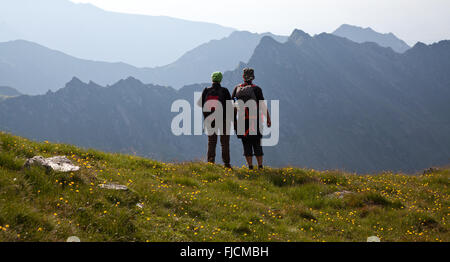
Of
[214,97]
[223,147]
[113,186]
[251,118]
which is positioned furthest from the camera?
[223,147]

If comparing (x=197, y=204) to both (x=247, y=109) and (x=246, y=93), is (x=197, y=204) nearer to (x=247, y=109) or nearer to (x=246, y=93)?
(x=247, y=109)

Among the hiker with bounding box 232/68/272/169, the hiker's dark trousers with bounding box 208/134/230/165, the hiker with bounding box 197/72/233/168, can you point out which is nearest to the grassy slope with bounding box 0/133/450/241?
the hiker with bounding box 232/68/272/169

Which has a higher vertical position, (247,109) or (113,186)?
(247,109)

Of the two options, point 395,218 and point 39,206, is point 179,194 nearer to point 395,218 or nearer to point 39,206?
point 39,206

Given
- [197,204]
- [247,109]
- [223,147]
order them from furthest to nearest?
[223,147]
[247,109]
[197,204]

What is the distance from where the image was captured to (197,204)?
7.57 metres

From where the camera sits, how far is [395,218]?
8133 millimetres

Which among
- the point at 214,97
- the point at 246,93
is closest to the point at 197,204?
the point at 246,93

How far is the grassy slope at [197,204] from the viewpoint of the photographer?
17.9 ft

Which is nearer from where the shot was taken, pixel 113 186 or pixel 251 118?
pixel 113 186

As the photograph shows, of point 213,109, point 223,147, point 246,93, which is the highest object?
point 246,93

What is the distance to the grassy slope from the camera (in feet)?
17.9
